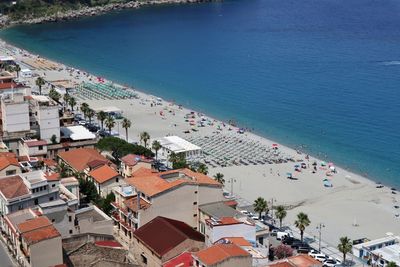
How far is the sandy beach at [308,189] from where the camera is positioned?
54906mm

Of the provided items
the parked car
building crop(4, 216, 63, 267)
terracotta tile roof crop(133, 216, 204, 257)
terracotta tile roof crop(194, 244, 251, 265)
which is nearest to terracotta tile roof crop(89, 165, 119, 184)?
terracotta tile roof crop(133, 216, 204, 257)

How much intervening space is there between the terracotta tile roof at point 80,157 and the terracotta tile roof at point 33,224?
674 inches

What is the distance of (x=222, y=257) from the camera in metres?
36.7

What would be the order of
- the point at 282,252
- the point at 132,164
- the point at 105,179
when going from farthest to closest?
the point at 132,164
the point at 105,179
the point at 282,252

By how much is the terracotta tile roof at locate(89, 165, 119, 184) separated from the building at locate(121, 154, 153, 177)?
1863 mm

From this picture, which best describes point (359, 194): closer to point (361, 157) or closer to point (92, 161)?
point (361, 157)

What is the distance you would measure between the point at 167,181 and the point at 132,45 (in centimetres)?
11281

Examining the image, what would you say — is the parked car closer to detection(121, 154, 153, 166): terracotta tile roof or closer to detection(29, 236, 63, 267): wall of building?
detection(121, 154, 153, 166): terracotta tile roof

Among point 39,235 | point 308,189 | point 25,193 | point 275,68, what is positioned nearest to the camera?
point 39,235

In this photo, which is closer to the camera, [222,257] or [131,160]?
[222,257]

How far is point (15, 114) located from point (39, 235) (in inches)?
1006

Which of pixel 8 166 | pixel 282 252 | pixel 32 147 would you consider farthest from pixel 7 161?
pixel 282 252

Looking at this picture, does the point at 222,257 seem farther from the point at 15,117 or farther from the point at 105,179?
the point at 15,117

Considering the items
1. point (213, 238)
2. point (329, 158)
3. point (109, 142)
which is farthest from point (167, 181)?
point (329, 158)
